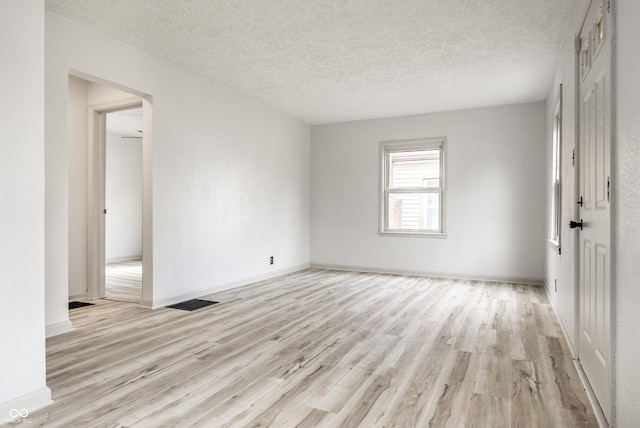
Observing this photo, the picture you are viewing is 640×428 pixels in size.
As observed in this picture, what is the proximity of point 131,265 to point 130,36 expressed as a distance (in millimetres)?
5184

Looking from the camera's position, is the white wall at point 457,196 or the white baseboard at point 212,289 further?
the white wall at point 457,196

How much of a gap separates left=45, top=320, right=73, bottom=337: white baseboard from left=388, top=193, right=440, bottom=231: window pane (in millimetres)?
4901

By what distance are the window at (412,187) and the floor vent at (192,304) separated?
3418mm

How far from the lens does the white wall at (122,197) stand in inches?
329

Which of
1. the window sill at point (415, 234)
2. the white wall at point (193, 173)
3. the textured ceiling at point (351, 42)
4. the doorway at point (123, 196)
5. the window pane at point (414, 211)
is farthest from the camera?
the doorway at point (123, 196)

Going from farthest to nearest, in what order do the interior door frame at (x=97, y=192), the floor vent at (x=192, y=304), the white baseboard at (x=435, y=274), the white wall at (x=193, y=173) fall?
the white baseboard at (x=435, y=274), the interior door frame at (x=97, y=192), the floor vent at (x=192, y=304), the white wall at (x=193, y=173)

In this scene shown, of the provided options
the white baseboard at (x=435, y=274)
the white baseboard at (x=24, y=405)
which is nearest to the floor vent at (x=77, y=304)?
the white baseboard at (x=24, y=405)

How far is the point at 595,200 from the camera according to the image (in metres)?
2.17

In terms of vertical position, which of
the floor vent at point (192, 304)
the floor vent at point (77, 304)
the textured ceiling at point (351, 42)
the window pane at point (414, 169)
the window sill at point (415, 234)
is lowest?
the floor vent at point (77, 304)

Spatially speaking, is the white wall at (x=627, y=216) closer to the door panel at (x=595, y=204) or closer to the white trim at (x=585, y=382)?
the door panel at (x=595, y=204)

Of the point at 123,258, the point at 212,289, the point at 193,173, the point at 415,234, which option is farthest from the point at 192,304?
the point at 123,258

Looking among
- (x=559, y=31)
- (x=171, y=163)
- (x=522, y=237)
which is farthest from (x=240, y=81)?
(x=522, y=237)

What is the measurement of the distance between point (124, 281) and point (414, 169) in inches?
193

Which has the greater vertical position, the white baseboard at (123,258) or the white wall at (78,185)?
the white wall at (78,185)
